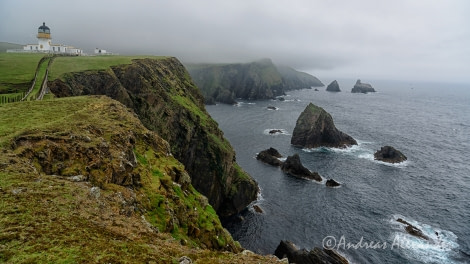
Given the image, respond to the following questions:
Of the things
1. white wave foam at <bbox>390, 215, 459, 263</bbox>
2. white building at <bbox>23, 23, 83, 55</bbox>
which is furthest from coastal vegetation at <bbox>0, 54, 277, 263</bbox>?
white building at <bbox>23, 23, 83, 55</bbox>

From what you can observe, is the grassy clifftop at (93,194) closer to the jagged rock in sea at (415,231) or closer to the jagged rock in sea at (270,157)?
the jagged rock in sea at (415,231)

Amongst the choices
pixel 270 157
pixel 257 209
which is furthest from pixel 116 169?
pixel 270 157

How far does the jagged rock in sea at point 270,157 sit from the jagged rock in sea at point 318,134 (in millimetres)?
18544

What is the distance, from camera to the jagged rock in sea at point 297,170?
83.6 metres

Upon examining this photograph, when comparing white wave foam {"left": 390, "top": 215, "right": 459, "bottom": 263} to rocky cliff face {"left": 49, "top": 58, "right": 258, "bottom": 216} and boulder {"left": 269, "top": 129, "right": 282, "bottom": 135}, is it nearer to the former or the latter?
rocky cliff face {"left": 49, "top": 58, "right": 258, "bottom": 216}

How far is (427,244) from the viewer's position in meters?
54.2

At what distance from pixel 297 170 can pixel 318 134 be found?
3466cm

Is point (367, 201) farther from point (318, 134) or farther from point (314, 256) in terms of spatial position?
point (318, 134)

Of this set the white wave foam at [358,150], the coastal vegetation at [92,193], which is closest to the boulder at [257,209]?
the coastal vegetation at [92,193]

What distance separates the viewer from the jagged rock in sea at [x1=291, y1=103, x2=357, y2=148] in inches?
4510

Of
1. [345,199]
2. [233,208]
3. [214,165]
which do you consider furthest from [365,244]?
[214,165]

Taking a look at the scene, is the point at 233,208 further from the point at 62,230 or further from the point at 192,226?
the point at 62,230

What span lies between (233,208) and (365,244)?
27502mm

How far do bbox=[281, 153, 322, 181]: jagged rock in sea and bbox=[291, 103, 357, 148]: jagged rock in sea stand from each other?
1145 inches
